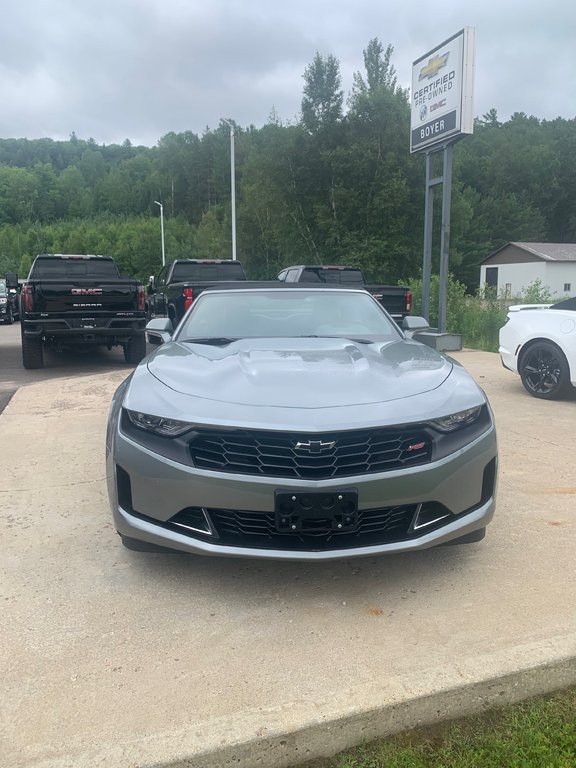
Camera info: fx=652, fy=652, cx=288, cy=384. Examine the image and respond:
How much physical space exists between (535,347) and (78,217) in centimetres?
11814

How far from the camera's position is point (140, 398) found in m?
3.12

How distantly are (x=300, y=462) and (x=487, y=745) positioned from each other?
48.3 inches

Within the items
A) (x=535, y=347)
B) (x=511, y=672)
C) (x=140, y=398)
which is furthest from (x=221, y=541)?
(x=535, y=347)

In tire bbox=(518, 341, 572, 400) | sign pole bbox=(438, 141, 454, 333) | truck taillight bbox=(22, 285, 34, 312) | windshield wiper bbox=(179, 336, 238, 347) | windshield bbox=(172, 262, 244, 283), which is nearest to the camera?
windshield wiper bbox=(179, 336, 238, 347)

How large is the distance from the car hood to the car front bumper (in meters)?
0.36

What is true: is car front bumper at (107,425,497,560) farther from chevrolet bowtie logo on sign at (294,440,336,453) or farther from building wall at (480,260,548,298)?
building wall at (480,260,548,298)

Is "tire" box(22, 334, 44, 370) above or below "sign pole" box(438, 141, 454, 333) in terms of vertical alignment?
below

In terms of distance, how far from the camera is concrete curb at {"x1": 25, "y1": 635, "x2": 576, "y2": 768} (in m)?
2.05

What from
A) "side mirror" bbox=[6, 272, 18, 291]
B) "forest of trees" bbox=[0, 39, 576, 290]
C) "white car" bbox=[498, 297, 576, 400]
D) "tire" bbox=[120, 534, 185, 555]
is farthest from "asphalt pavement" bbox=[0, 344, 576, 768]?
"forest of trees" bbox=[0, 39, 576, 290]

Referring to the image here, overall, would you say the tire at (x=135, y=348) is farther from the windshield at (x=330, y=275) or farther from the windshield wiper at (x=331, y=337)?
the windshield wiper at (x=331, y=337)

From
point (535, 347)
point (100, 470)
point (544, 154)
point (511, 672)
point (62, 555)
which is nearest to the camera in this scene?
point (511, 672)

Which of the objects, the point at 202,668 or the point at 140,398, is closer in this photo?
the point at 202,668

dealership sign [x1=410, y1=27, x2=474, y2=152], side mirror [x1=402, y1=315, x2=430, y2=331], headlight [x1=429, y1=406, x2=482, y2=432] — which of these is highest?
dealership sign [x1=410, y1=27, x2=474, y2=152]

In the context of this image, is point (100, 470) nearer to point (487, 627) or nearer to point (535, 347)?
point (487, 627)
